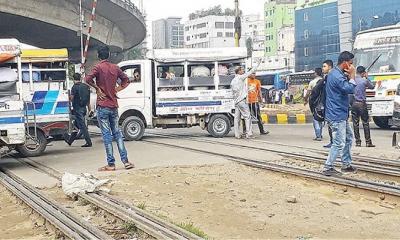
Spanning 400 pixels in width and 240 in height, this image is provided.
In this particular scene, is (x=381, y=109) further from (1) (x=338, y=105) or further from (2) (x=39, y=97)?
(2) (x=39, y=97)

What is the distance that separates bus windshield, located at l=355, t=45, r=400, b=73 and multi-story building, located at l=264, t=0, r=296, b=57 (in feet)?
322

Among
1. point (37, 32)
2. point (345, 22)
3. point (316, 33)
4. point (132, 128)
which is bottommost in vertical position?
point (132, 128)

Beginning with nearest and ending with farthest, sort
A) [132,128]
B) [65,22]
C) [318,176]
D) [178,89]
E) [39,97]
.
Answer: [318,176]
[39,97]
[132,128]
[178,89]
[65,22]

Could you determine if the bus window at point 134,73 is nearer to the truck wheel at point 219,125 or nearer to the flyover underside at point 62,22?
the truck wheel at point 219,125

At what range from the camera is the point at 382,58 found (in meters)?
17.9

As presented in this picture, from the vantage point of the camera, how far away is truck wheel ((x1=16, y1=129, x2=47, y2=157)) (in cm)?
1230

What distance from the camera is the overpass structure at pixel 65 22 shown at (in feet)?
84.5

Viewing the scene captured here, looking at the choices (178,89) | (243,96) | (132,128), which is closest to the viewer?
(243,96)

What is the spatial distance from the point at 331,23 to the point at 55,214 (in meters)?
85.8

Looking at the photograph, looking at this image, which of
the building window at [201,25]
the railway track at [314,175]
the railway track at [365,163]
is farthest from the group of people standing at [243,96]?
the building window at [201,25]

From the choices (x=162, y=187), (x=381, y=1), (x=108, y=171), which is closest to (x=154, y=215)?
(x=162, y=187)

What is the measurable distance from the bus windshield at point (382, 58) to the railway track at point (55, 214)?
494 inches

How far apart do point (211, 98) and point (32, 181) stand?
700 centimetres

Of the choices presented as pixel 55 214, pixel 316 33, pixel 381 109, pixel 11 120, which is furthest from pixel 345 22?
pixel 55 214
